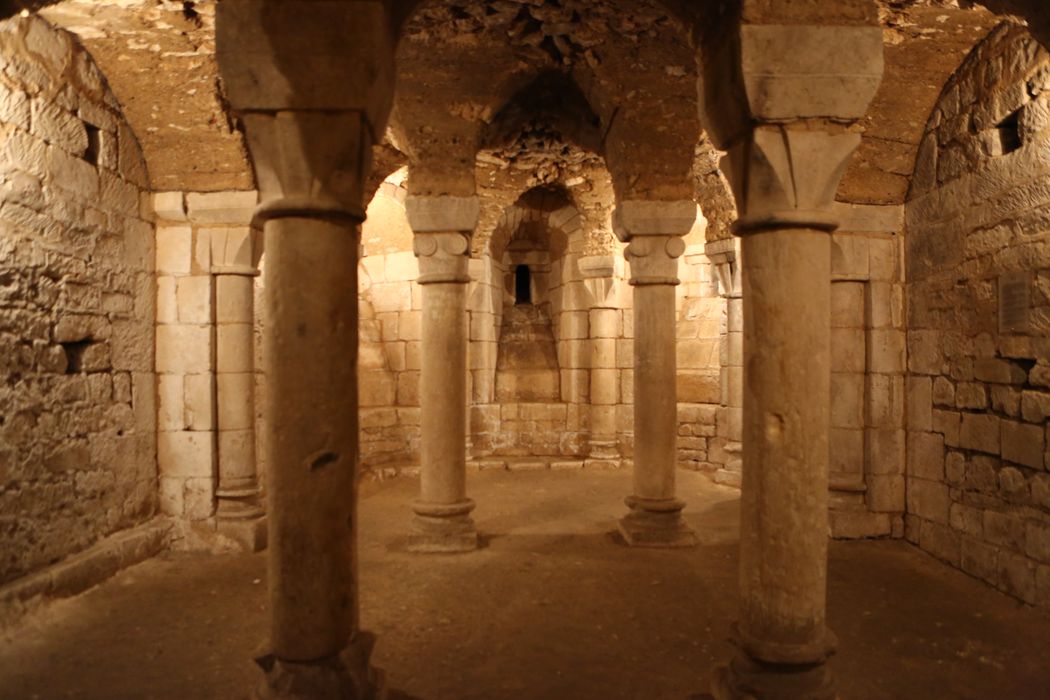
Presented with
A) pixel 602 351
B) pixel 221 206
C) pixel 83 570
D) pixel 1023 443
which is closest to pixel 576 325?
pixel 602 351

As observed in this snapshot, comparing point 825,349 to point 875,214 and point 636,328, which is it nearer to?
point 636,328

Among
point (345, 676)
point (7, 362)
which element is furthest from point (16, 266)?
point (345, 676)

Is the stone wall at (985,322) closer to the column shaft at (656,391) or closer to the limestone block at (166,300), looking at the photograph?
the column shaft at (656,391)

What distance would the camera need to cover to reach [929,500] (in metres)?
5.20

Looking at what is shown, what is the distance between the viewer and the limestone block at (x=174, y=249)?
545 centimetres

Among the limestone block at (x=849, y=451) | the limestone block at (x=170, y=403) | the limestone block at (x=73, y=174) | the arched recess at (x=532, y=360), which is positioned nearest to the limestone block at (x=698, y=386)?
the arched recess at (x=532, y=360)

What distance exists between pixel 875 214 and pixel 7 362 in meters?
6.30

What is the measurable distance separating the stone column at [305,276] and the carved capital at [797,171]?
1528 mm

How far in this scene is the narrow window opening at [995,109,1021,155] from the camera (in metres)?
4.33

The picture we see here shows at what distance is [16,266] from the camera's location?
3986 millimetres

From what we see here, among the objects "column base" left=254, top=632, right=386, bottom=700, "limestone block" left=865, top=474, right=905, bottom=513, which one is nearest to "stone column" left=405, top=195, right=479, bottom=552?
"column base" left=254, top=632, right=386, bottom=700

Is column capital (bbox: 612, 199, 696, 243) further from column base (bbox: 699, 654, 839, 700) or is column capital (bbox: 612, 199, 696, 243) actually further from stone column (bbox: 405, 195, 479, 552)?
column base (bbox: 699, 654, 839, 700)

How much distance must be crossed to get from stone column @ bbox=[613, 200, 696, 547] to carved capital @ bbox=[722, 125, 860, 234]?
2837 millimetres

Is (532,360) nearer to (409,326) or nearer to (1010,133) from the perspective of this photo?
(409,326)
